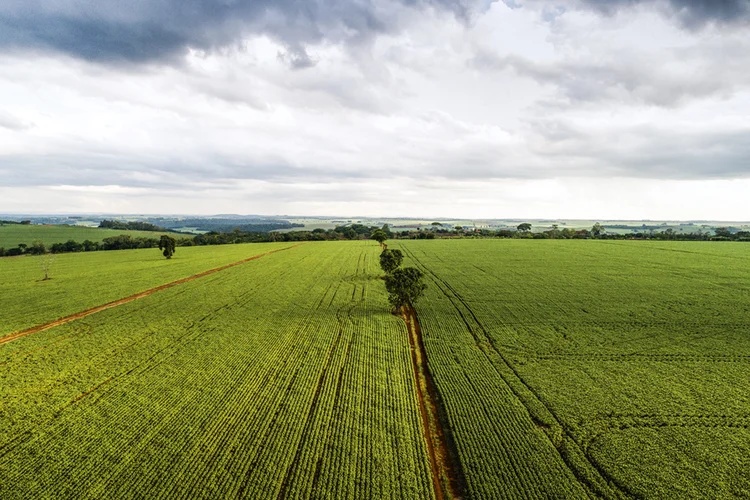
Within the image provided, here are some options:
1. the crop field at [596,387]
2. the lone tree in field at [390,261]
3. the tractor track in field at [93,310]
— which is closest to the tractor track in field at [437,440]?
the crop field at [596,387]

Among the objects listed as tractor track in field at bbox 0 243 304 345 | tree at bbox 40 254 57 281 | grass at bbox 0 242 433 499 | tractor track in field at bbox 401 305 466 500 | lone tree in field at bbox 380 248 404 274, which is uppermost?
lone tree in field at bbox 380 248 404 274

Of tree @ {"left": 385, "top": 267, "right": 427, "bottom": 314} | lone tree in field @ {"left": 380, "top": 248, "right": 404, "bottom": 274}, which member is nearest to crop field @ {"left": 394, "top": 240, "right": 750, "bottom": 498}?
tree @ {"left": 385, "top": 267, "right": 427, "bottom": 314}

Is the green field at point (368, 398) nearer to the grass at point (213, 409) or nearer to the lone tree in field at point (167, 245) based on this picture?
the grass at point (213, 409)

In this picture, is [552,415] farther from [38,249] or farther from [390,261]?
[38,249]

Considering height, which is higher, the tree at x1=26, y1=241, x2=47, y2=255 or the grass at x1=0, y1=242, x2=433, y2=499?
the tree at x1=26, y1=241, x2=47, y2=255

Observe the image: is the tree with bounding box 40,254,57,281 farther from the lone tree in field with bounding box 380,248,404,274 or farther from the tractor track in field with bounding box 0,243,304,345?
the lone tree in field with bounding box 380,248,404,274

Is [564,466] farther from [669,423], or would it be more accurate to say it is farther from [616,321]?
[616,321]

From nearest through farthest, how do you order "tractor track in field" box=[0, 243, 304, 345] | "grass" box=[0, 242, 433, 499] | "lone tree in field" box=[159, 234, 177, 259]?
"grass" box=[0, 242, 433, 499], "tractor track in field" box=[0, 243, 304, 345], "lone tree in field" box=[159, 234, 177, 259]

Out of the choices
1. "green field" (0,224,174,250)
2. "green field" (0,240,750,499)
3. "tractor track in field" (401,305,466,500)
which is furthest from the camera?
"green field" (0,224,174,250)
